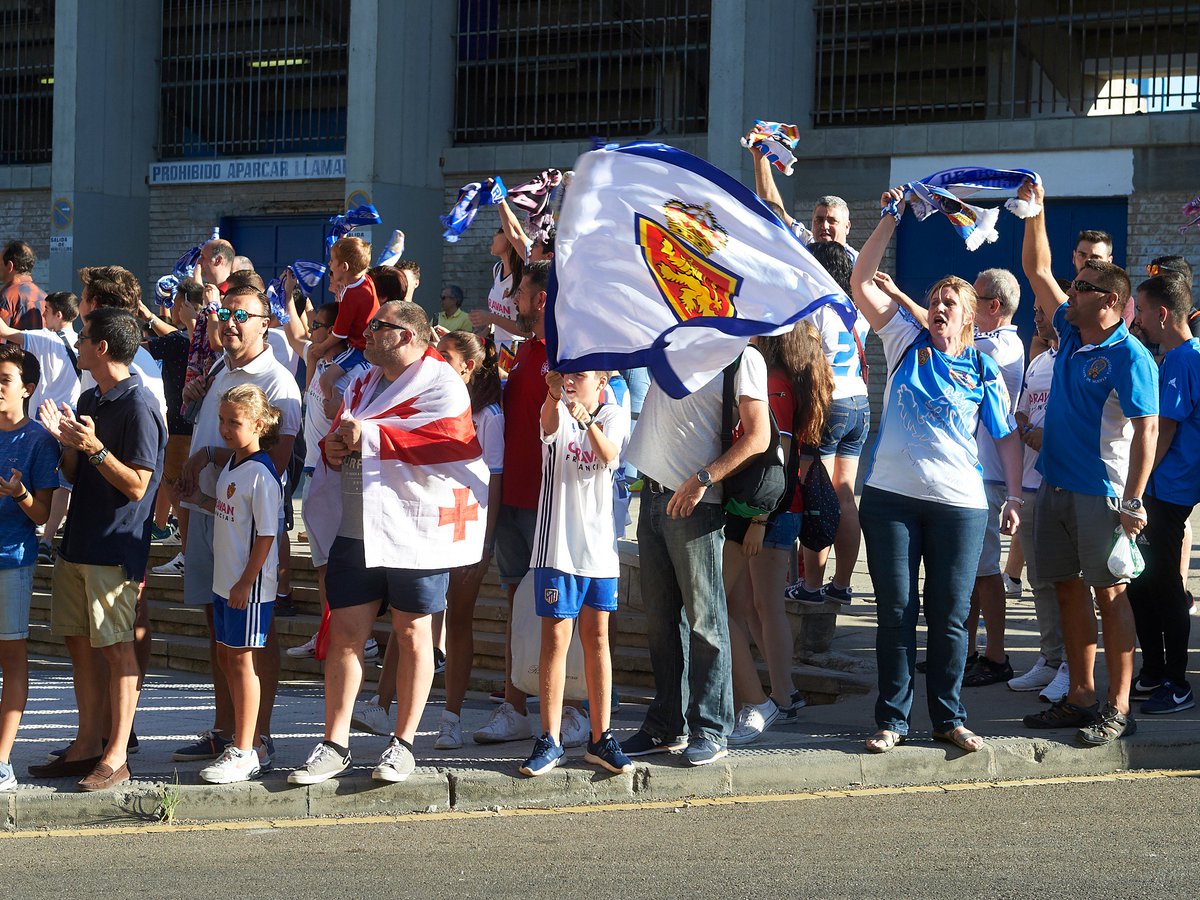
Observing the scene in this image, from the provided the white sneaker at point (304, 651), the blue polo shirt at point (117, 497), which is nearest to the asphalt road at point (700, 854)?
the blue polo shirt at point (117, 497)

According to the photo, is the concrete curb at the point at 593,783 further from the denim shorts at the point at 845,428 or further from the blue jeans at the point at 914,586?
the denim shorts at the point at 845,428

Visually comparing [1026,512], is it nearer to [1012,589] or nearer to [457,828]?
[1012,589]

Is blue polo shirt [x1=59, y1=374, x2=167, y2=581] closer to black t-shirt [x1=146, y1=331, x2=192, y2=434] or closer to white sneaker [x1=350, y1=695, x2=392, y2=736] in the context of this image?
white sneaker [x1=350, y1=695, x2=392, y2=736]

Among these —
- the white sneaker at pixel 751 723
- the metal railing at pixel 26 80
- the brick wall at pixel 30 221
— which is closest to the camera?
the white sneaker at pixel 751 723

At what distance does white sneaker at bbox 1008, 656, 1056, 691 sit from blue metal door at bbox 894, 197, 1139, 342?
11.0 metres

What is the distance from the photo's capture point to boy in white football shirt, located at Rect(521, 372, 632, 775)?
251 inches

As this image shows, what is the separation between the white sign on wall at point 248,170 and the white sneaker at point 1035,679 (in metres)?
16.9

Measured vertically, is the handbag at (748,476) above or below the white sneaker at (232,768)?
above

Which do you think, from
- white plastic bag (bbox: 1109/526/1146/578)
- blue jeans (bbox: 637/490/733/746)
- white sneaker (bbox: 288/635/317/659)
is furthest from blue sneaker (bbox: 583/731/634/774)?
white sneaker (bbox: 288/635/317/659)

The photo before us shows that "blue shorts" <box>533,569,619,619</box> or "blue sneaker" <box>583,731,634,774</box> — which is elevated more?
"blue shorts" <box>533,569,619,619</box>

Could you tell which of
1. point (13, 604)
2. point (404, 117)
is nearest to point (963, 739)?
point (13, 604)

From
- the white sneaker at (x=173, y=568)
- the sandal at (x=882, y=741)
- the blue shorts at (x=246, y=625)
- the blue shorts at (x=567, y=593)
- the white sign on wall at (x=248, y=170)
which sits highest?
the white sign on wall at (x=248, y=170)

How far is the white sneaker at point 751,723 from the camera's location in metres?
6.95

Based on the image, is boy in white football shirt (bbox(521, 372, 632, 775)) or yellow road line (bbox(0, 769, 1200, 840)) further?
boy in white football shirt (bbox(521, 372, 632, 775))
